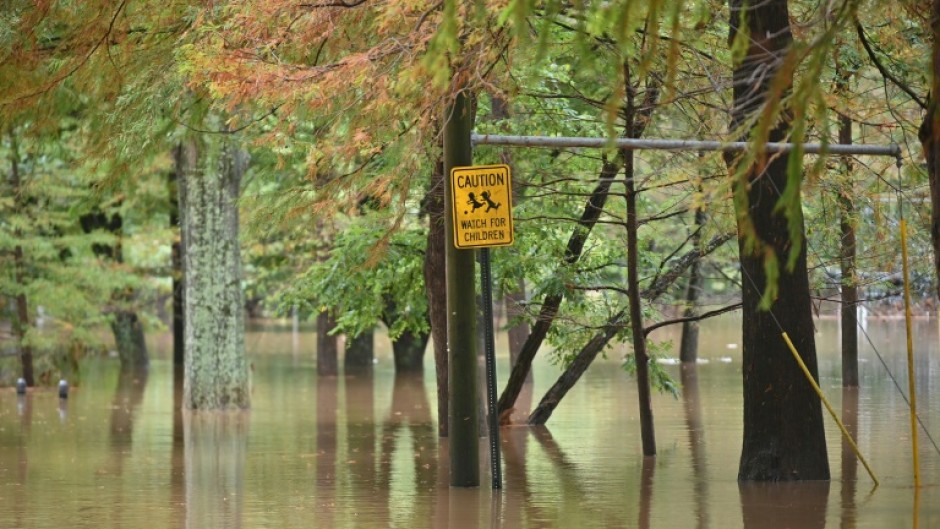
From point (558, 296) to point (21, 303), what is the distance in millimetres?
18498

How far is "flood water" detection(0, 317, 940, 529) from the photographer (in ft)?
39.7

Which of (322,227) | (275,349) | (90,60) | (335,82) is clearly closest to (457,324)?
(335,82)

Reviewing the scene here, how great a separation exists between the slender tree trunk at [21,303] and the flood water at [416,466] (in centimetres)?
353

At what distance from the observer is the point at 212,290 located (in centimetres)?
A: 2631

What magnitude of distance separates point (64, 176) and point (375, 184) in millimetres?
21063

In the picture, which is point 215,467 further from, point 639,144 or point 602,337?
point 639,144

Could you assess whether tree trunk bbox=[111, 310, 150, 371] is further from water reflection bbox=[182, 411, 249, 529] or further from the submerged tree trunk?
water reflection bbox=[182, 411, 249, 529]

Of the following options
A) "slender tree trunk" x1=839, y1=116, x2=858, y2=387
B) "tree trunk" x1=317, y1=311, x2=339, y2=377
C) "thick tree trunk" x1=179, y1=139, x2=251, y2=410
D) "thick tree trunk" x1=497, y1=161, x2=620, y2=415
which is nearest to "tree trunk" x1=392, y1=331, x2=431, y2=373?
"tree trunk" x1=317, y1=311, x2=339, y2=377

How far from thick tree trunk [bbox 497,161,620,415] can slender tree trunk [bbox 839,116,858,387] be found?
8.58 feet

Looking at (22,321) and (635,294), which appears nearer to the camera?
(635,294)

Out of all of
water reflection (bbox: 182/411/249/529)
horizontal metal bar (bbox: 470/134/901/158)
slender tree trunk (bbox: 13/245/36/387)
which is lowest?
water reflection (bbox: 182/411/249/529)

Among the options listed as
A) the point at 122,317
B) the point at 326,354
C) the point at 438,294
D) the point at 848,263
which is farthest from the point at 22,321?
the point at 848,263

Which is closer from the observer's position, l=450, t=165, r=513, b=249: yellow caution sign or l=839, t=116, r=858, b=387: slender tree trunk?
l=450, t=165, r=513, b=249: yellow caution sign

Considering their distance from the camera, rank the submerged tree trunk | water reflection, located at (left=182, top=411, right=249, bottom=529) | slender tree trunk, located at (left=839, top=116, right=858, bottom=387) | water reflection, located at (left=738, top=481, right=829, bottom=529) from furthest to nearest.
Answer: the submerged tree trunk, slender tree trunk, located at (left=839, top=116, right=858, bottom=387), water reflection, located at (left=182, top=411, right=249, bottom=529), water reflection, located at (left=738, top=481, right=829, bottom=529)
